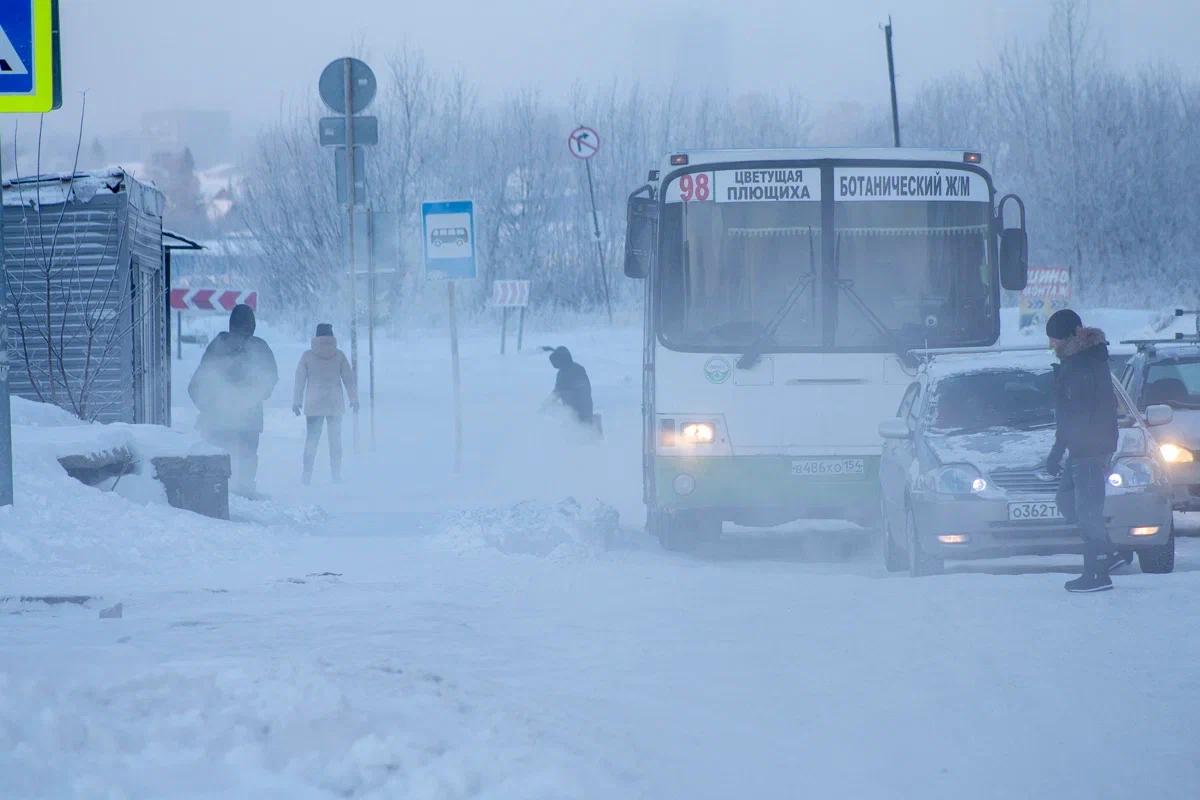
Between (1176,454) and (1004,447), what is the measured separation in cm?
341

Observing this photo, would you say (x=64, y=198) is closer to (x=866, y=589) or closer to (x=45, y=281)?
(x=45, y=281)

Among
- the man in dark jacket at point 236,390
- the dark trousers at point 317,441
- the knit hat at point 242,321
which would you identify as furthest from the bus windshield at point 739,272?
the dark trousers at point 317,441

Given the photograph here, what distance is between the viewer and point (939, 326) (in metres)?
12.2

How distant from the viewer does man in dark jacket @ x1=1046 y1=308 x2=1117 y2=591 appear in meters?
9.06

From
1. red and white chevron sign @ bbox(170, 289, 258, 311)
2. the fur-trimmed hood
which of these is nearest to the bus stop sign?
the fur-trimmed hood

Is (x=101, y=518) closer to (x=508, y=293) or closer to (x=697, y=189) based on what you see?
(x=697, y=189)

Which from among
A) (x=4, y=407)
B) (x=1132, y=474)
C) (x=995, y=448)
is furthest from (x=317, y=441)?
(x=1132, y=474)

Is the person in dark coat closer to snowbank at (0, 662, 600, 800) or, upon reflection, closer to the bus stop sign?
the bus stop sign

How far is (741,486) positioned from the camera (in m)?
12.1

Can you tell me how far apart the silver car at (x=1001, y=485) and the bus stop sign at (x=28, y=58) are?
18.8ft

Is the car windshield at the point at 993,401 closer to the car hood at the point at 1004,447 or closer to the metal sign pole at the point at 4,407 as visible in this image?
the car hood at the point at 1004,447

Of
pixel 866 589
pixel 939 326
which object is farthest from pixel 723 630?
pixel 939 326

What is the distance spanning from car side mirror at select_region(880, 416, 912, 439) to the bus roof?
7.47 feet

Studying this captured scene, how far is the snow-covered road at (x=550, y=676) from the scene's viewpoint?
4840 millimetres
